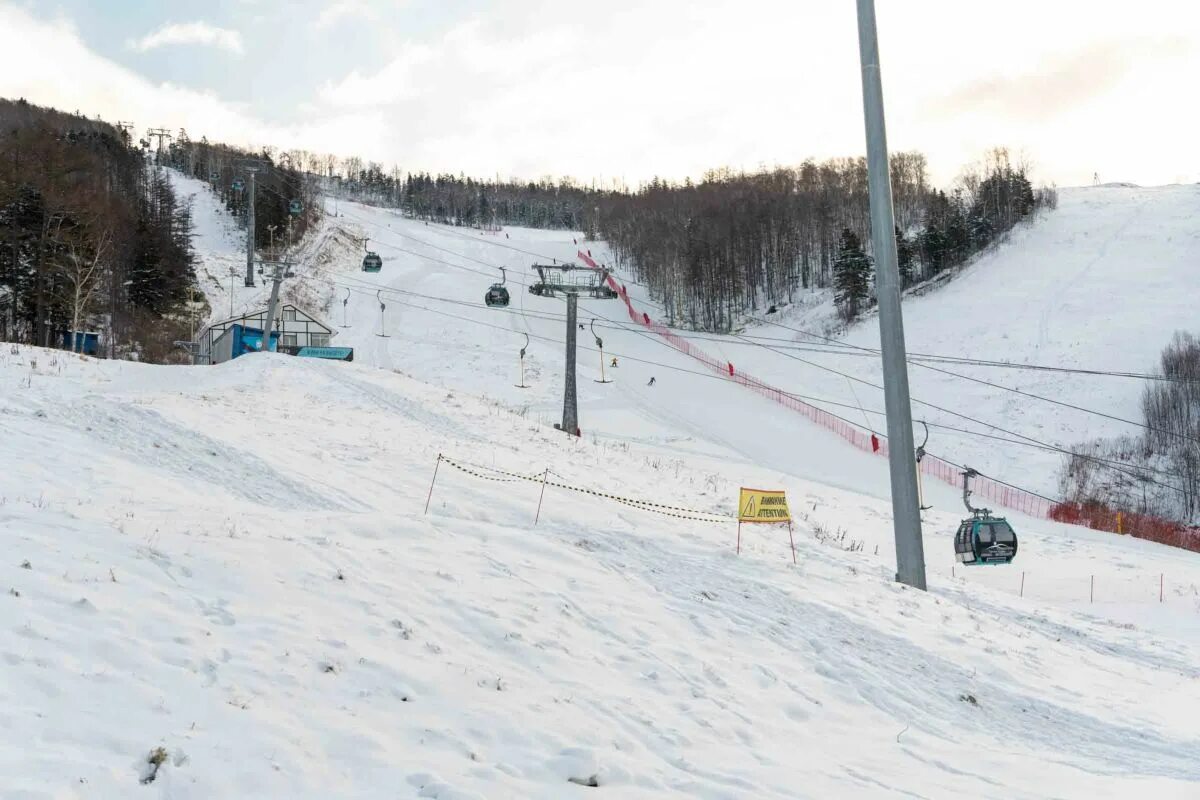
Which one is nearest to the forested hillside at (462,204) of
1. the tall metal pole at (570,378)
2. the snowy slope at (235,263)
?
the snowy slope at (235,263)

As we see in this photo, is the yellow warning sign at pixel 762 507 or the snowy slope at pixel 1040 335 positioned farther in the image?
the snowy slope at pixel 1040 335

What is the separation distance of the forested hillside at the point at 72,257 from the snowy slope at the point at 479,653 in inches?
1318

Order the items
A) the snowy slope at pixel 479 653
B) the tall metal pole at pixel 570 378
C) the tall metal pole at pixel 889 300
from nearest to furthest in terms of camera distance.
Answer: the snowy slope at pixel 479 653
the tall metal pole at pixel 889 300
the tall metal pole at pixel 570 378

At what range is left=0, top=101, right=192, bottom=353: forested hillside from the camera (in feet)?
135

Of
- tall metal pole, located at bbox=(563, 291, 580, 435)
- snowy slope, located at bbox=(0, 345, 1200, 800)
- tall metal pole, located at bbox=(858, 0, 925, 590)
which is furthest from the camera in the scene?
tall metal pole, located at bbox=(563, 291, 580, 435)

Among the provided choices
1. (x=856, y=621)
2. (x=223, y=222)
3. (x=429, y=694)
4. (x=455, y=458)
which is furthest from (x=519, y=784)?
(x=223, y=222)

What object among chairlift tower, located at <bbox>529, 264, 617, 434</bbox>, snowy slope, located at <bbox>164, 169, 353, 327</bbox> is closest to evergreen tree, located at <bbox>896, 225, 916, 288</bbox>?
chairlift tower, located at <bbox>529, 264, 617, 434</bbox>

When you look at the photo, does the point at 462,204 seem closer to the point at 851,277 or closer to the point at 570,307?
the point at 851,277

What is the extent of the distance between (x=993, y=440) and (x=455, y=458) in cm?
3689

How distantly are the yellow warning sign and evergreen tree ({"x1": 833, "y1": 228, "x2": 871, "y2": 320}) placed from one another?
62143 mm

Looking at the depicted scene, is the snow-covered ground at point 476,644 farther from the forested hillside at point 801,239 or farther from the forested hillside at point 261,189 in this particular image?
the forested hillside at point 801,239

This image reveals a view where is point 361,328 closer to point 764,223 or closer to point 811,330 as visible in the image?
point 811,330

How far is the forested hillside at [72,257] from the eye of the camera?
1620 inches

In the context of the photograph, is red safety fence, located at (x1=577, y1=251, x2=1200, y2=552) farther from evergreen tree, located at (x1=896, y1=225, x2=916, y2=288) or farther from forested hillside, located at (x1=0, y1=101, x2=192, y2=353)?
evergreen tree, located at (x1=896, y1=225, x2=916, y2=288)
